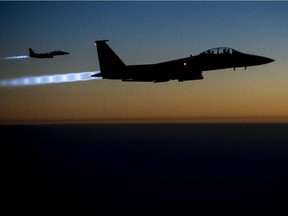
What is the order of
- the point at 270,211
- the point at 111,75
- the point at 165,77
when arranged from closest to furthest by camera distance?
the point at 165,77 → the point at 111,75 → the point at 270,211

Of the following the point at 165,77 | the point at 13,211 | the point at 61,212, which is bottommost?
the point at 61,212

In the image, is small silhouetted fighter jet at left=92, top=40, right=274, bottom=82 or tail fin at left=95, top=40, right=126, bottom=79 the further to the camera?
tail fin at left=95, top=40, right=126, bottom=79

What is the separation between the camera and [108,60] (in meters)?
39.8

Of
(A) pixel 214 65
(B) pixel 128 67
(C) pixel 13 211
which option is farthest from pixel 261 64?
(C) pixel 13 211

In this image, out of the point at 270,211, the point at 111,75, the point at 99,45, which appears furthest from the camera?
the point at 270,211

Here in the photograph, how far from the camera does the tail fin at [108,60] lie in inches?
1503

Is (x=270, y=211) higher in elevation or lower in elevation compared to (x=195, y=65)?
lower

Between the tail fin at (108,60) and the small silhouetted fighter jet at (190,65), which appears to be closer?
the small silhouetted fighter jet at (190,65)

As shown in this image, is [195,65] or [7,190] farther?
[7,190]

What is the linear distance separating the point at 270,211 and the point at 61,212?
129 m

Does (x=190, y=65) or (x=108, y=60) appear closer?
(x=190, y=65)

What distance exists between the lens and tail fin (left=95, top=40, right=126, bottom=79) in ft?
125

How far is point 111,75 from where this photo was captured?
122 feet

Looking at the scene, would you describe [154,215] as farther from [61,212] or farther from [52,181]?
[61,212]
